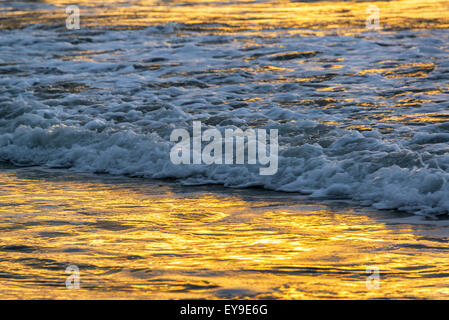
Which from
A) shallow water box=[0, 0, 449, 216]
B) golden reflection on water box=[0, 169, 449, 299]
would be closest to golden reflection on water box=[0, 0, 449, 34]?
shallow water box=[0, 0, 449, 216]

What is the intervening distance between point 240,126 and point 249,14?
1120 cm

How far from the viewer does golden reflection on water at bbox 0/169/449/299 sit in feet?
14.9

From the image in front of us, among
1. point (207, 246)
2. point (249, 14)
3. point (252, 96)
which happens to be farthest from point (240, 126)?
point (249, 14)

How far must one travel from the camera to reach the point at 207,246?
5.38 m

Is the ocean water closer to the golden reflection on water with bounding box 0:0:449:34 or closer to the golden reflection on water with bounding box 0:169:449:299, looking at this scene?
the golden reflection on water with bounding box 0:169:449:299

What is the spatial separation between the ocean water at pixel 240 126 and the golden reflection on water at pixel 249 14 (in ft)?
0.59

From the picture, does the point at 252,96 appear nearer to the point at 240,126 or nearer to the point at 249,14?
the point at 240,126

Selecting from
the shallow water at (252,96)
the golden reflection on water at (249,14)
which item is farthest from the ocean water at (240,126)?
the golden reflection on water at (249,14)

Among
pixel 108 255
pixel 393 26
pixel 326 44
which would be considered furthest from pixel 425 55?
pixel 108 255

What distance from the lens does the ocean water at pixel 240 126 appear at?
550cm

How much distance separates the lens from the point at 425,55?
42.9 feet

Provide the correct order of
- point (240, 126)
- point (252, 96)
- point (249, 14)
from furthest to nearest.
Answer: point (249, 14) → point (252, 96) → point (240, 126)
